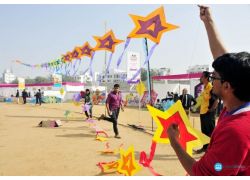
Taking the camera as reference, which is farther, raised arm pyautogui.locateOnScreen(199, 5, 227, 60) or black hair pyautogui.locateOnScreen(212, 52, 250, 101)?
raised arm pyautogui.locateOnScreen(199, 5, 227, 60)

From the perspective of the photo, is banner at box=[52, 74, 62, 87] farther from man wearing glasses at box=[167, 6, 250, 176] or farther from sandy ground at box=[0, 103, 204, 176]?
man wearing glasses at box=[167, 6, 250, 176]

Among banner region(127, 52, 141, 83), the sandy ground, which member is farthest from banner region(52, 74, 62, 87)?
the sandy ground

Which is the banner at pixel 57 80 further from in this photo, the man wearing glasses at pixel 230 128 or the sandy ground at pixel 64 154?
the man wearing glasses at pixel 230 128

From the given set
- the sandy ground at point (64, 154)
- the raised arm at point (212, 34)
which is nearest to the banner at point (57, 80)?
the sandy ground at point (64, 154)

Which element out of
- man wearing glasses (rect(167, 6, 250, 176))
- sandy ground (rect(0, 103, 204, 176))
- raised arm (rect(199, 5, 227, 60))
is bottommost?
sandy ground (rect(0, 103, 204, 176))

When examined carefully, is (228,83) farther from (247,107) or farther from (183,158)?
(183,158)

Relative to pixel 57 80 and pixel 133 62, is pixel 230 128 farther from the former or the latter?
pixel 57 80

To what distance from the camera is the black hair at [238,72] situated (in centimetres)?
148

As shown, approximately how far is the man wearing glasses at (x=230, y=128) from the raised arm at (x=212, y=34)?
591 mm

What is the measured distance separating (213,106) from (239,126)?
5.47 meters

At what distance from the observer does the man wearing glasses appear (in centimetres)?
134

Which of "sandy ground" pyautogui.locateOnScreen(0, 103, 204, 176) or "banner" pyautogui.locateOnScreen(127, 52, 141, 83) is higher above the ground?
"banner" pyautogui.locateOnScreen(127, 52, 141, 83)

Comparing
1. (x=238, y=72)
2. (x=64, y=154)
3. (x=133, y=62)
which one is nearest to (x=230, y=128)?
(x=238, y=72)

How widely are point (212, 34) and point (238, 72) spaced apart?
0.87 m
